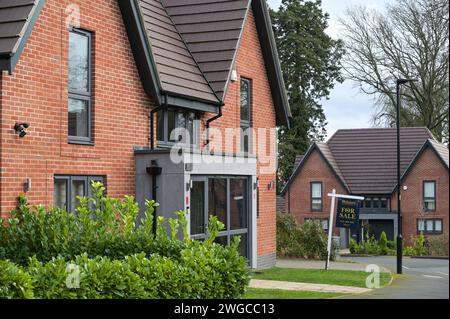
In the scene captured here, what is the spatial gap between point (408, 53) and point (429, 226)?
26.4 metres

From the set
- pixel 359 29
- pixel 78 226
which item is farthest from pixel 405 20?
pixel 359 29

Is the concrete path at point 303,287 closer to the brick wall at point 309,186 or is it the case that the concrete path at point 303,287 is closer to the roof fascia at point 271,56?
the roof fascia at point 271,56

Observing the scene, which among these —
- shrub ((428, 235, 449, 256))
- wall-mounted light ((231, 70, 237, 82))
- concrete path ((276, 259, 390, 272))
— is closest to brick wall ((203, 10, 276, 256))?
wall-mounted light ((231, 70, 237, 82))

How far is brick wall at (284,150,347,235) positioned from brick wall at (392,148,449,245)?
4.41 metres

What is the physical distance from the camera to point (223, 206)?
18.9m

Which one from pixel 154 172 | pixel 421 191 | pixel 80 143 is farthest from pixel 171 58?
pixel 421 191

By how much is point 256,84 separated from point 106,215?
1118 centimetres

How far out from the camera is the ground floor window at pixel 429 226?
48562mm

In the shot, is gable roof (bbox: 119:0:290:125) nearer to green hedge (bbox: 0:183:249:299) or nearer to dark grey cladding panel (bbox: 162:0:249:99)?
dark grey cladding panel (bbox: 162:0:249:99)

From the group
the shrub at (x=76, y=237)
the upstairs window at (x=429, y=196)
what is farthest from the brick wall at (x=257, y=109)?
the upstairs window at (x=429, y=196)

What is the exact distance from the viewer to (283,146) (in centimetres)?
4934

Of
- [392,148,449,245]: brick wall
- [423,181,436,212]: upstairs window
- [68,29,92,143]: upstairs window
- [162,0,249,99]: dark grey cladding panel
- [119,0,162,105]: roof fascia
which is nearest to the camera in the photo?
[68,29,92,143]: upstairs window

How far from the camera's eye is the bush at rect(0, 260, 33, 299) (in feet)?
29.9
